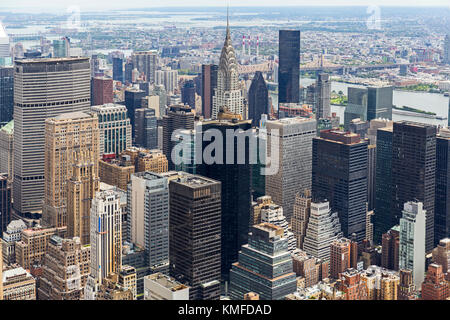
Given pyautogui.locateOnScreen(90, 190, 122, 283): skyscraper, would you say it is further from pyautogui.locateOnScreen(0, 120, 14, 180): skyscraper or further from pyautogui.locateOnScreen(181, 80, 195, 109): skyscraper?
pyautogui.locateOnScreen(181, 80, 195, 109): skyscraper

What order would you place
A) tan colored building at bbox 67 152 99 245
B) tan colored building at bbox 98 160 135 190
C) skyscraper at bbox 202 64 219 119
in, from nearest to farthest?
tan colored building at bbox 67 152 99 245
tan colored building at bbox 98 160 135 190
skyscraper at bbox 202 64 219 119

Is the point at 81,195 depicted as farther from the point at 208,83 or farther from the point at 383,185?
the point at 208,83

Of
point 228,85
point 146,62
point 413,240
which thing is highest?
point 146,62

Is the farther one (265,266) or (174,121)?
(174,121)

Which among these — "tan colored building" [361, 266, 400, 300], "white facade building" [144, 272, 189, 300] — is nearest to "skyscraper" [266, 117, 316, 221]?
"tan colored building" [361, 266, 400, 300]

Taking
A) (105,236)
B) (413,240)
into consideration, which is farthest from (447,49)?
(105,236)
